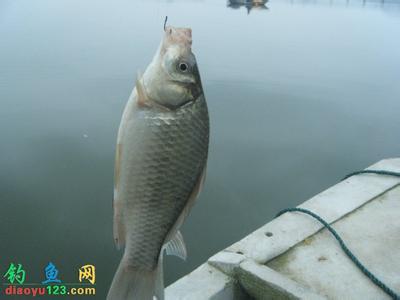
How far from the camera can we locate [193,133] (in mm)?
1427

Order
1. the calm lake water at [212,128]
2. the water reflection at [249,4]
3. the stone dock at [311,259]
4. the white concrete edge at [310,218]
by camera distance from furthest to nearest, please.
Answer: the water reflection at [249,4], the calm lake water at [212,128], the white concrete edge at [310,218], the stone dock at [311,259]

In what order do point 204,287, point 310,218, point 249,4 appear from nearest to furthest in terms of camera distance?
1. point 204,287
2. point 310,218
3. point 249,4

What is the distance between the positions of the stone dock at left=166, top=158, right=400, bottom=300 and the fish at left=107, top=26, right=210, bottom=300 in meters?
1.50

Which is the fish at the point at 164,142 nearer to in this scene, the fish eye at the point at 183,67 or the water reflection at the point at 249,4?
the fish eye at the point at 183,67

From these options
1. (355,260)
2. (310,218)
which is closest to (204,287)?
(355,260)

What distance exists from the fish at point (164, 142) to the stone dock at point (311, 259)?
59.0 inches

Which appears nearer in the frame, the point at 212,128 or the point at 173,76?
the point at 173,76

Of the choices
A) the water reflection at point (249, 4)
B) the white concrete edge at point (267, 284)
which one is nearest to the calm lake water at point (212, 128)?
the white concrete edge at point (267, 284)

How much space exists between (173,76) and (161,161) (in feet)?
1.00

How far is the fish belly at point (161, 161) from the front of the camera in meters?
1.43

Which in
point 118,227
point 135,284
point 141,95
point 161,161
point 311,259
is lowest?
point 311,259

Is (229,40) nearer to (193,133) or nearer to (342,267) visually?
(342,267)

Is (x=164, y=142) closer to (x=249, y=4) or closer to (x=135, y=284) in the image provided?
(x=135, y=284)

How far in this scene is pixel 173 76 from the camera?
4.77ft
